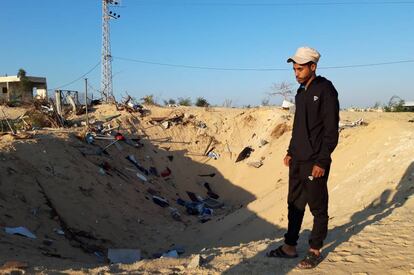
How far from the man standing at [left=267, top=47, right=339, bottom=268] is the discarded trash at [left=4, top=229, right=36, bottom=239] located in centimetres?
411

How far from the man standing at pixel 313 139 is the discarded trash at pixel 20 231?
411 centimetres

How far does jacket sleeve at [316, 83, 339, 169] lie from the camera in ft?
12.0

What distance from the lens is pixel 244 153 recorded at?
15.4m

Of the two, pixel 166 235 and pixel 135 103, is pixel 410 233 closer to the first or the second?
pixel 166 235

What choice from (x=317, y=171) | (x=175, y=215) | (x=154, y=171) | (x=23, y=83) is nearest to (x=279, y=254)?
(x=317, y=171)

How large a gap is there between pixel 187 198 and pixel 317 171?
30.6 ft

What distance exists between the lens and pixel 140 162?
13.6 meters

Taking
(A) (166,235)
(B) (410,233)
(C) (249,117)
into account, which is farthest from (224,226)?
(C) (249,117)

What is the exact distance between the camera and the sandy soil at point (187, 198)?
13.8ft

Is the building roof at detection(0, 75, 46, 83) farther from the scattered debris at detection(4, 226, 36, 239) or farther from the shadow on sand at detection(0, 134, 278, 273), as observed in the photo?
the scattered debris at detection(4, 226, 36, 239)

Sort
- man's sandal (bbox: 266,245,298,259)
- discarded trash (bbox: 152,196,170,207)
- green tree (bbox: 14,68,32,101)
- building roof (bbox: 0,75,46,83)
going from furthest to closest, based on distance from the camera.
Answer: building roof (bbox: 0,75,46,83), green tree (bbox: 14,68,32,101), discarded trash (bbox: 152,196,170,207), man's sandal (bbox: 266,245,298,259)

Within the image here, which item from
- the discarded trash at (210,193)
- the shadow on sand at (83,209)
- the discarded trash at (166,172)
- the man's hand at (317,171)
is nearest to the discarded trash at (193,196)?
the shadow on sand at (83,209)

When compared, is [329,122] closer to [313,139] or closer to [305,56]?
[313,139]

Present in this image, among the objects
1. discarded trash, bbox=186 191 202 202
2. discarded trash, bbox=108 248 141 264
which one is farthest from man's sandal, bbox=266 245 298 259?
discarded trash, bbox=186 191 202 202
